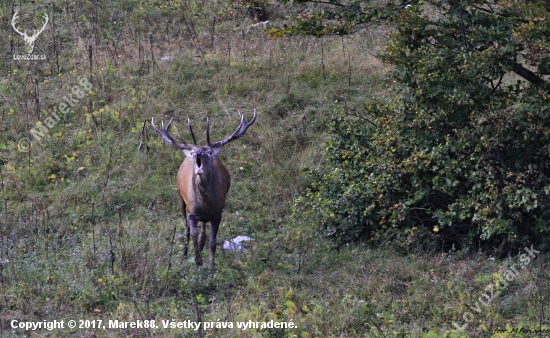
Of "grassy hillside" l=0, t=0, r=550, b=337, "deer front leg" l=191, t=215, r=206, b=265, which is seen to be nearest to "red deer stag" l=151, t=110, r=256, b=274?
"deer front leg" l=191, t=215, r=206, b=265

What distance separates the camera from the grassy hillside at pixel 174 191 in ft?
24.0

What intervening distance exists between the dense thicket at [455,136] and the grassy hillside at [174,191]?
0.48 m

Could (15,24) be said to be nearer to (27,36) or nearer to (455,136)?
(27,36)

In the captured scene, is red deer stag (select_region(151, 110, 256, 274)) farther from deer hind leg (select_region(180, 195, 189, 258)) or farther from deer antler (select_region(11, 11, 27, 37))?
deer antler (select_region(11, 11, 27, 37))

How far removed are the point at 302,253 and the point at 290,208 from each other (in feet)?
5.59

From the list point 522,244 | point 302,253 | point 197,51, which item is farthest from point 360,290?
point 197,51

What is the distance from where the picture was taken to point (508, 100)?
8.72 m

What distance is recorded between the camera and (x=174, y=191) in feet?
36.5

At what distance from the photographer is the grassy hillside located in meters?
7.33

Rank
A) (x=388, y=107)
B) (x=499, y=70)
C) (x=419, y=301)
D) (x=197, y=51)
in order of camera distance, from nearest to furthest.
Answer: (x=419, y=301), (x=499, y=70), (x=388, y=107), (x=197, y=51)

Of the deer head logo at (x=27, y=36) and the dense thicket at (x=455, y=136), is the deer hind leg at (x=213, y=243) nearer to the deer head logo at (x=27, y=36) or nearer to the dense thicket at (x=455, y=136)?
the dense thicket at (x=455, y=136)

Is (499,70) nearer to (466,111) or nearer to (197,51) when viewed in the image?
(466,111)

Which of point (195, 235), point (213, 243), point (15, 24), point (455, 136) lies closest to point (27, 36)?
point (15, 24)

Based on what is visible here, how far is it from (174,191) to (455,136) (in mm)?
4545
